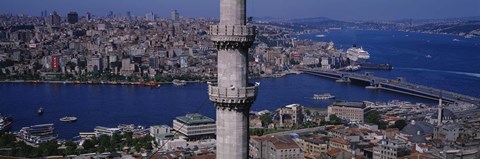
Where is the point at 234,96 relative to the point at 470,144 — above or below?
above

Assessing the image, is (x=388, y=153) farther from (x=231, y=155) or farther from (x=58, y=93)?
(x=58, y=93)

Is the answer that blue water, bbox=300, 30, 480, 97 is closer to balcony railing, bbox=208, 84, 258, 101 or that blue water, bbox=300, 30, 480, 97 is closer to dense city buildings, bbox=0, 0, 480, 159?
dense city buildings, bbox=0, 0, 480, 159

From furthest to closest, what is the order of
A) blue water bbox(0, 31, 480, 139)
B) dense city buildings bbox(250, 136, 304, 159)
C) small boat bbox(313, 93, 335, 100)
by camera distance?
small boat bbox(313, 93, 335, 100) < blue water bbox(0, 31, 480, 139) < dense city buildings bbox(250, 136, 304, 159)

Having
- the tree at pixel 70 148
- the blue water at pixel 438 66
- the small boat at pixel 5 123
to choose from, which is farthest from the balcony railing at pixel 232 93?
the blue water at pixel 438 66

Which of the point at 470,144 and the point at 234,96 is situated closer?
the point at 234,96

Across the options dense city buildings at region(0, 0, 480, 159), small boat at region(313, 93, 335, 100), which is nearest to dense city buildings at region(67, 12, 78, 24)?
dense city buildings at region(0, 0, 480, 159)

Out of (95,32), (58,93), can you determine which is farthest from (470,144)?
(95,32)

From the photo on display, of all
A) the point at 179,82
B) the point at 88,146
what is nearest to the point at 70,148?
the point at 88,146
